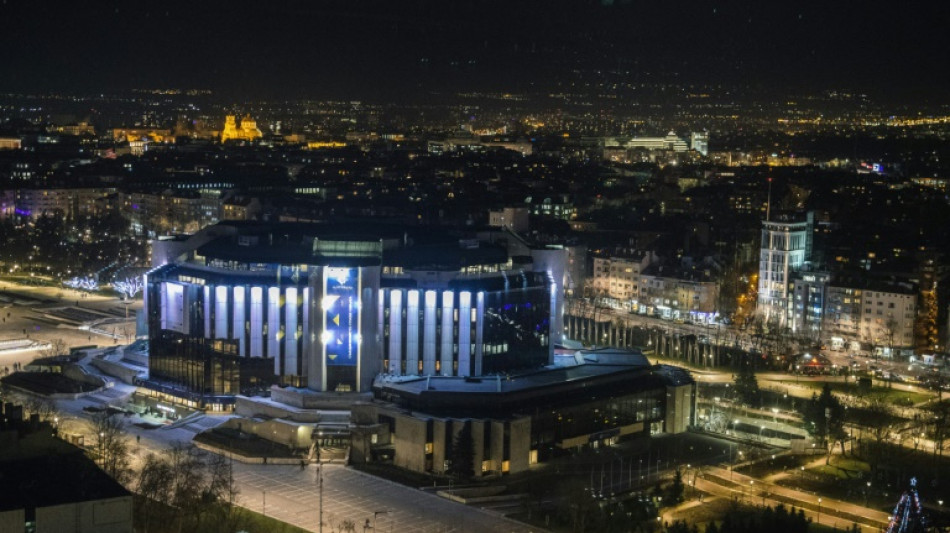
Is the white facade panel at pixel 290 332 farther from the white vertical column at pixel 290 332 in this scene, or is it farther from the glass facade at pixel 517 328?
the glass facade at pixel 517 328

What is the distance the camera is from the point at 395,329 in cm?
2591

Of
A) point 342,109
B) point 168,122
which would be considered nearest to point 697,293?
point 342,109

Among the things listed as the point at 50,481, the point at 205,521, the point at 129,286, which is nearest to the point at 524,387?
the point at 205,521

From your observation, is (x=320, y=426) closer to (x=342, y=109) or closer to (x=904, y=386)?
(x=904, y=386)

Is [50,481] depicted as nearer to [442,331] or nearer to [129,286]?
[442,331]

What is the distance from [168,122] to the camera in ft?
353

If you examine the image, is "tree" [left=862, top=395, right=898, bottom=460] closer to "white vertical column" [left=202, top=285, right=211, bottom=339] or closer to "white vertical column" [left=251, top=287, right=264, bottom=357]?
"white vertical column" [left=251, top=287, right=264, bottom=357]

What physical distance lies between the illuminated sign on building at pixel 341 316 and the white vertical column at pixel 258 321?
1570 mm

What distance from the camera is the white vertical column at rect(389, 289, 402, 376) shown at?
25.8 meters

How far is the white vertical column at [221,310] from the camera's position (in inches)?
1046

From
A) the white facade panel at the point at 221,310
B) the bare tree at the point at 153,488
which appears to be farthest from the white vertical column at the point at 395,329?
the bare tree at the point at 153,488

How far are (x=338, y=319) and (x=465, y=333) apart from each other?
2343 millimetres

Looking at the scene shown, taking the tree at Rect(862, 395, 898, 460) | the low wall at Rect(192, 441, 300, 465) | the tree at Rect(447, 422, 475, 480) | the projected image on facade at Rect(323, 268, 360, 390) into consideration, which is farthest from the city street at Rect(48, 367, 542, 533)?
the tree at Rect(862, 395, 898, 460)

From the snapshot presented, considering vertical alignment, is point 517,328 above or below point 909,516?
above
